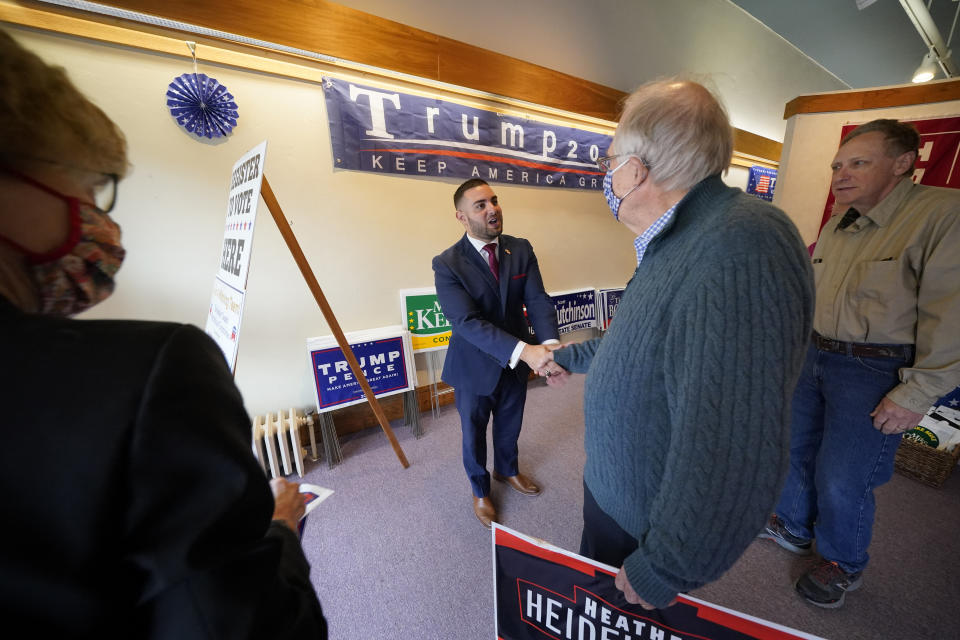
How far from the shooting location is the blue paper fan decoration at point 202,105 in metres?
1.71

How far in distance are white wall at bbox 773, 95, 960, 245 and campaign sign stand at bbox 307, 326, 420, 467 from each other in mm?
3230

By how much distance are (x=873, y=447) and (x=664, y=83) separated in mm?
1569

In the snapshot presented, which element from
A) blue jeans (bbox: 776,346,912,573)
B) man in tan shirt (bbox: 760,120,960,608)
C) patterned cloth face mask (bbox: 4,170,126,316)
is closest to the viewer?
patterned cloth face mask (bbox: 4,170,126,316)

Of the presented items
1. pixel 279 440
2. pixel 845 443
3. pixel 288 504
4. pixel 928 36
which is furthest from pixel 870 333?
pixel 928 36

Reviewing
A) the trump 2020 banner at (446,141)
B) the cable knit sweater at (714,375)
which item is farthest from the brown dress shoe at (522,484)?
the trump 2020 banner at (446,141)

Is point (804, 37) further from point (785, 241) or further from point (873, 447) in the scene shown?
point (785, 241)

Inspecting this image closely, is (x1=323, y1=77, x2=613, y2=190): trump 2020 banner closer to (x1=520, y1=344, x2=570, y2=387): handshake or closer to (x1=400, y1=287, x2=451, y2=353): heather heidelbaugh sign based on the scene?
(x1=400, y1=287, x2=451, y2=353): heather heidelbaugh sign

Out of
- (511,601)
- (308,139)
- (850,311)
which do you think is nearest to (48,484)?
(511,601)

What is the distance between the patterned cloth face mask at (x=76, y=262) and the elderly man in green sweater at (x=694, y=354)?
2.93ft

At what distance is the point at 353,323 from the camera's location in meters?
2.45

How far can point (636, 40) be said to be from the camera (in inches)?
124

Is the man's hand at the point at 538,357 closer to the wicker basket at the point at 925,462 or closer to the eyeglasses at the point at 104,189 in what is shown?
the eyeglasses at the point at 104,189

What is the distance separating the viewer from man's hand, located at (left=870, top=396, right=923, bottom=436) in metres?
1.17

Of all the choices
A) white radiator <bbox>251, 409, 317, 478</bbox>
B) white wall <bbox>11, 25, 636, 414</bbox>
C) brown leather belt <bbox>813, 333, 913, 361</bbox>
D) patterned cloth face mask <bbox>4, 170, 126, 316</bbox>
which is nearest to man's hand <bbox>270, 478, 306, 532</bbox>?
patterned cloth face mask <bbox>4, 170, 126, 316</bbox>
